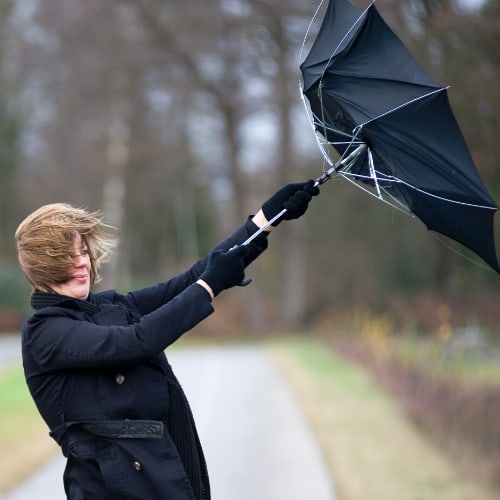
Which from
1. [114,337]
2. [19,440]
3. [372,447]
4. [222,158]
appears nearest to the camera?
[114,337]

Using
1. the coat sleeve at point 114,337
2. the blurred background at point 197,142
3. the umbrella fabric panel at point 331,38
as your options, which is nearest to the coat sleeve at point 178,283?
the coat sleeve at point 114,337

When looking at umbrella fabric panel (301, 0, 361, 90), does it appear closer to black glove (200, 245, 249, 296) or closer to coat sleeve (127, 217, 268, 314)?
coat sleeve (127, 217, 268, 314)

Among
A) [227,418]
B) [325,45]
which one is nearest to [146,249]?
[227,418]

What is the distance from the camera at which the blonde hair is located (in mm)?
3391

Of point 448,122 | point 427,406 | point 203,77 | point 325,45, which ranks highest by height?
point 203,77

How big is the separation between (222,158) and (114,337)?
3789cm

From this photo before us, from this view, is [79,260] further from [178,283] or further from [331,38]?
[331,38]

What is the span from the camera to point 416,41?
35.8ft

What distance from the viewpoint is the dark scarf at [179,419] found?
3.44 m

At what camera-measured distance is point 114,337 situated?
10.7ft

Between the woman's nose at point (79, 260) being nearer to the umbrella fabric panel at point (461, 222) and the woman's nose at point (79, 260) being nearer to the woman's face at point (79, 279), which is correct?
the woman's face at point (79, 279)

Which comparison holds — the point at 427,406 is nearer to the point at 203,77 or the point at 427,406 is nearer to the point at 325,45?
the point at 325,45

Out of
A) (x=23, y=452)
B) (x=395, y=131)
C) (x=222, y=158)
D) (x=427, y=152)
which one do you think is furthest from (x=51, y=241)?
(x=222, y=158)

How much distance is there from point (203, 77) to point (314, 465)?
79.9ft
